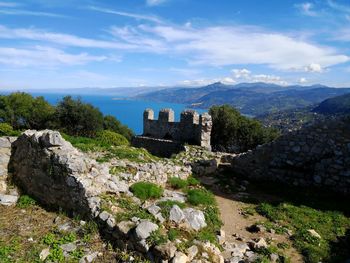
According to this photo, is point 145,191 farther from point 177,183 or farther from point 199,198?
point 177,183

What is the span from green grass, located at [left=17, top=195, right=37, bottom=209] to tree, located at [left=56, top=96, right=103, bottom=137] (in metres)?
37.3

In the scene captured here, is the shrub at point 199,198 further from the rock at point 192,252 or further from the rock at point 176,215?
the rock at point 192,252

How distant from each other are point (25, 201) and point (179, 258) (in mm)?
6371

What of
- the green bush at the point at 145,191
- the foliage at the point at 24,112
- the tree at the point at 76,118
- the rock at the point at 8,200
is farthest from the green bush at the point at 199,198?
the foliage at the point at 24,112

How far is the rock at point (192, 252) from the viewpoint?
775 centimetres

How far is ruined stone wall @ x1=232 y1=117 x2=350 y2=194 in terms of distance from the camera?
13.8m

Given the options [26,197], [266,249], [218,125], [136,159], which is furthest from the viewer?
[218,125]

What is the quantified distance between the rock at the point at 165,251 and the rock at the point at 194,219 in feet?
5.13

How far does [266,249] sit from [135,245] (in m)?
3.52

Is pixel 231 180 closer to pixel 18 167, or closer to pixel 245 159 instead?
pixel 245 159

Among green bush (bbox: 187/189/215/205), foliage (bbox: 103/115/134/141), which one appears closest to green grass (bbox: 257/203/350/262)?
green bush (bbox: 187/189/215/205)

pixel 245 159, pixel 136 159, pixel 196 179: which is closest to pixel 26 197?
pixel 136 159

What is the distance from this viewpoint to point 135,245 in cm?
817

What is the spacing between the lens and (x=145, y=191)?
36.2 ft
